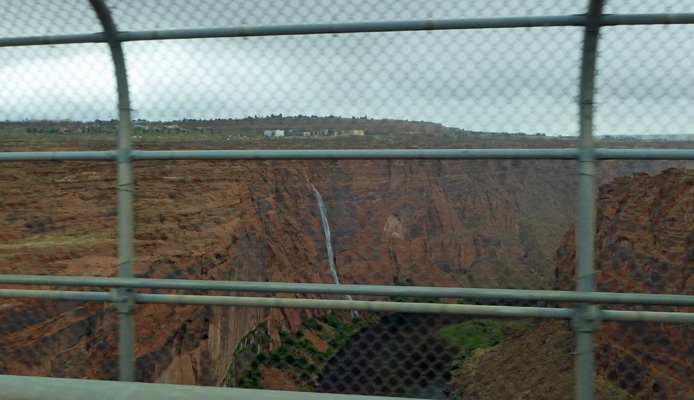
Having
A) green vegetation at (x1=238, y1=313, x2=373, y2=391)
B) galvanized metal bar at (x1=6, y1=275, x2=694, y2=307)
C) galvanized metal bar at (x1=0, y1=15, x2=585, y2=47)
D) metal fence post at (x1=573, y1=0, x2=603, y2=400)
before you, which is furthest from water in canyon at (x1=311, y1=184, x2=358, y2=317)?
metal fence post at (x1=573, y1=0, x2=603, y2=400)

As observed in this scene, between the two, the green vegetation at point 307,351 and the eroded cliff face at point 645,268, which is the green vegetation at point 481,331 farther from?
the green vegetation at point 307,351

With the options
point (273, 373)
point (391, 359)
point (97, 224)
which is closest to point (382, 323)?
point (391, 359)

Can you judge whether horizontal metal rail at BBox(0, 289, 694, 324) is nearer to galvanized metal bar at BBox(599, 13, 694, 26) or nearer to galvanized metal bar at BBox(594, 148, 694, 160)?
galvanized metal bar at BBox(594, 148, 694, 160)

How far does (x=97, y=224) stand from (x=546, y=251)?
4.08m

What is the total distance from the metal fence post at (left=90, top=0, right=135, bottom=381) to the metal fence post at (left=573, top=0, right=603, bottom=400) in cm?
226

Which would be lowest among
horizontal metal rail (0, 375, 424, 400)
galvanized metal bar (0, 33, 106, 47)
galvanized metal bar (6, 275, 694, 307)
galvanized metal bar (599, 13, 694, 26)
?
horizontal metal rail (0, 375, 424, 400)

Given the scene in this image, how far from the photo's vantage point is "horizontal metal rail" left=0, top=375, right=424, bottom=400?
2.87m

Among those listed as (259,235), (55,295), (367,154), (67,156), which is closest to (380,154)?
(367,154)

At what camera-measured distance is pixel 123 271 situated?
3.31m

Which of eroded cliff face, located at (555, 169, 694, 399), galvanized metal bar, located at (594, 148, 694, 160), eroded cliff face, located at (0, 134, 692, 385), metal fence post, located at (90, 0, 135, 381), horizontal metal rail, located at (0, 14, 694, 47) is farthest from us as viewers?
metal fence post, located at (90, 0, 135, 381)

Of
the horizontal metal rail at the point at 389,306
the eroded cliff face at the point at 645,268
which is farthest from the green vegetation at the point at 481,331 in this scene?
the eroded cliff face at the point at 645,268

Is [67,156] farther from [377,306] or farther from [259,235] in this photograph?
[377,306]

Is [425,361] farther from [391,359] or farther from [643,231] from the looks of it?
[643,231]

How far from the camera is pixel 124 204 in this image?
3.28 m
